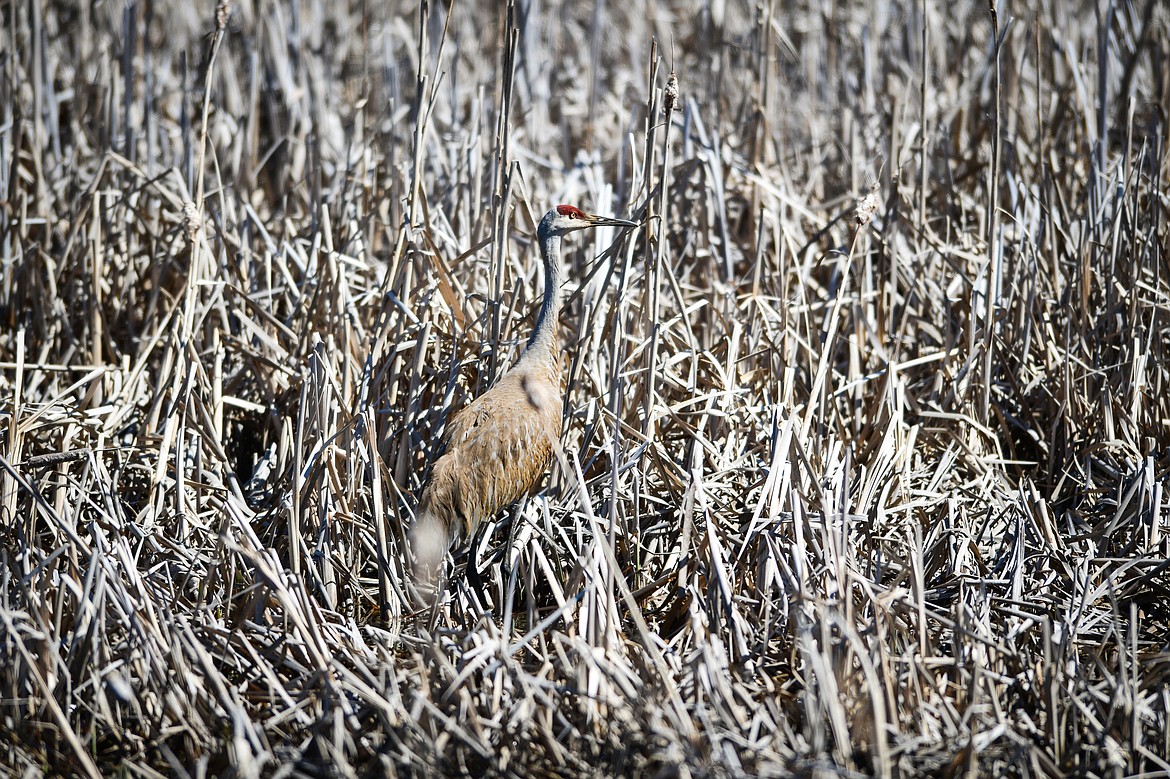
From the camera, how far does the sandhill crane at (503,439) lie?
330 cm

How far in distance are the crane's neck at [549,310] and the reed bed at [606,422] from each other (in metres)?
0.14

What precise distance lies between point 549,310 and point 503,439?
1.58 ft

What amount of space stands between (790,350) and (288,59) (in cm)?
314

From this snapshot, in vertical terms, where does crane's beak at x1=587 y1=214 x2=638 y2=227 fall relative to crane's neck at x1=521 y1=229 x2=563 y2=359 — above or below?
above

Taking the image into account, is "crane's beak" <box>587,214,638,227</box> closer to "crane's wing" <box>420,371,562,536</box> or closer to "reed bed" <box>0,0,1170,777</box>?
"reed bed" <box>0,0,1170,777</box>

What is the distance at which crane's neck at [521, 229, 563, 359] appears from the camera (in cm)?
338

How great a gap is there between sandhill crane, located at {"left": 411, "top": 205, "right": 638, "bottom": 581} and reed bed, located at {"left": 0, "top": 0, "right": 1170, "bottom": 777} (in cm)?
12

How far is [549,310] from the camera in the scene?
3.38 m

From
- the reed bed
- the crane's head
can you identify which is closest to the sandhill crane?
the crane's head

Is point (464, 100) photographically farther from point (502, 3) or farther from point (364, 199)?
point (364, 199)

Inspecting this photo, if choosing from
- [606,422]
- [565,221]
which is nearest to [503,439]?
[606,422]

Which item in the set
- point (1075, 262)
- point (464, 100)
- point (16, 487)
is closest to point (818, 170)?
point (1075, 262)

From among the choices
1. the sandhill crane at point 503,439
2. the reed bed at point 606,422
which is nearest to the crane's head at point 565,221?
the sandhill crane at point 503,439

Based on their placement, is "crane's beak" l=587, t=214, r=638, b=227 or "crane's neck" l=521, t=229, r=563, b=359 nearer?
"crane's beak" l=587, t=214, r=638, b=227
